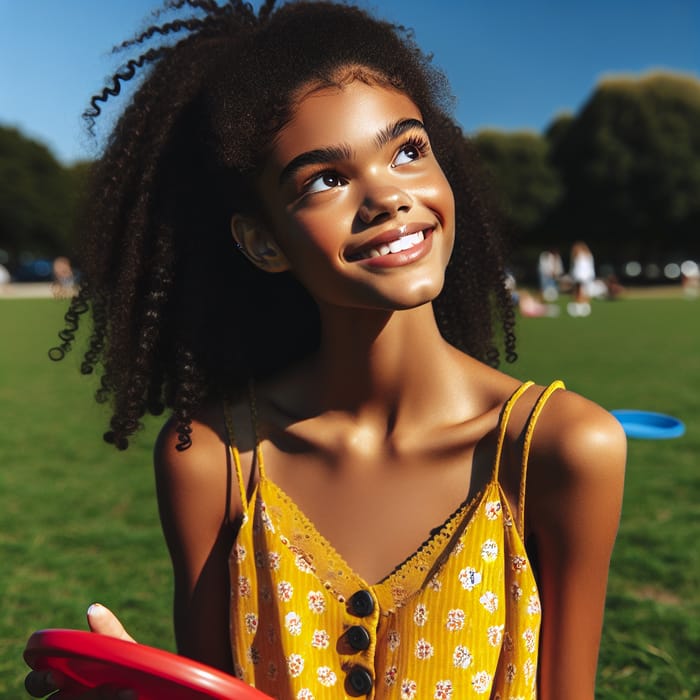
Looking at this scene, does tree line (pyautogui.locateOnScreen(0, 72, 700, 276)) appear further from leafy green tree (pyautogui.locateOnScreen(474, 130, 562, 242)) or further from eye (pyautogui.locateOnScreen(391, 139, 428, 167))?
eye (pyautogui.locateOnScreen(391, 139, 428, 167))

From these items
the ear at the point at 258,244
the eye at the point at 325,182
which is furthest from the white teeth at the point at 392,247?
the ear at the point at 258,244

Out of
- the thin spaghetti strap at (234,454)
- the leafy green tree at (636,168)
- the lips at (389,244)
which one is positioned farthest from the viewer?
the leafy green tree at (636,168)

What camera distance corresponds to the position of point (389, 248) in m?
1.80

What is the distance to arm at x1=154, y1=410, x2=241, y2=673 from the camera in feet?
6.68

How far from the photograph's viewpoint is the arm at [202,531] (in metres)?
2.04

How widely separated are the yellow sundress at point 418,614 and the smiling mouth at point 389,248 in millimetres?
419

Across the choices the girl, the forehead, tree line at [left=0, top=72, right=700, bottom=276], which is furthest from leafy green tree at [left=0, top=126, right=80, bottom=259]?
the forehead

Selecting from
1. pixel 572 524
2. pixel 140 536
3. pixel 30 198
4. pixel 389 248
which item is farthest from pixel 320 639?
pixel 30 198

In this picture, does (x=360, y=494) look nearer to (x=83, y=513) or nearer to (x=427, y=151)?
(x=427, y=151)

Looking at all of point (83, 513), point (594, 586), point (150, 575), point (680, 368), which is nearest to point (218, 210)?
point (594, 586)

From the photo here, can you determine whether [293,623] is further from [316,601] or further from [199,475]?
[199,475]

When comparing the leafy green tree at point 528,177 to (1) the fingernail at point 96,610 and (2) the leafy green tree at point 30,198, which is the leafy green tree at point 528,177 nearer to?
(2) the leafy green tree at point 30,198

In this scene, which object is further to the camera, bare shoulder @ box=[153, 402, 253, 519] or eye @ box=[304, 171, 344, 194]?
bare shoulder @ box=[153, 402, 253, 519]

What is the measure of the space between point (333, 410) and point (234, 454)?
0.27 meters
